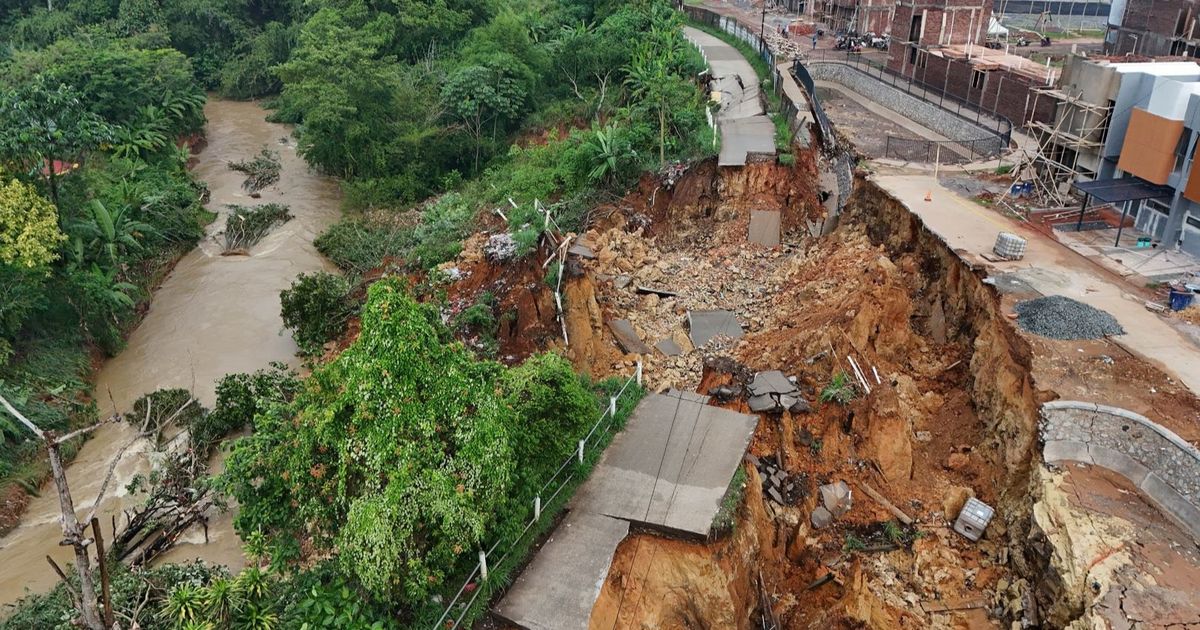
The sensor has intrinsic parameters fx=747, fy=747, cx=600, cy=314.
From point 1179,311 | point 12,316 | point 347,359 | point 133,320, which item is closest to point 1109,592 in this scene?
point 1179,311

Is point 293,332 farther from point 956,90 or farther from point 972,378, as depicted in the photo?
point 956,90

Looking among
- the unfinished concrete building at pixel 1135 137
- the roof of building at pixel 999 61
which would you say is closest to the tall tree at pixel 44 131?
the unfinished concrete building at pixel 1135 137

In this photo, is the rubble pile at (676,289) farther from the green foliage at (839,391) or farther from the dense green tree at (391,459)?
the dense green tree at (391,459)

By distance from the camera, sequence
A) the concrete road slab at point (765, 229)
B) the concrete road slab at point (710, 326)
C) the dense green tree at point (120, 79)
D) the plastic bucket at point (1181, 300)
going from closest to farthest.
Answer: the plastic bucket at point (1181, 300), the concrete road slab at point (710, 326), the concrete road slab at point (765, 229), the dense green tree at point (120, 79)

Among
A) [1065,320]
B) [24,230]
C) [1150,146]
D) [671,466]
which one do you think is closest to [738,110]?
[1150,146]

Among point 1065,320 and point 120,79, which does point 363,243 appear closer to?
point 120,79
